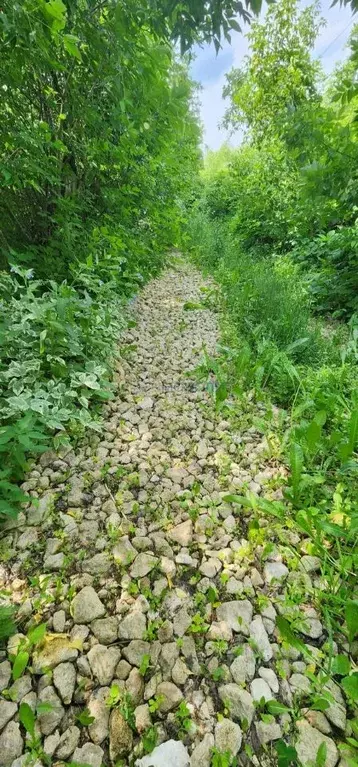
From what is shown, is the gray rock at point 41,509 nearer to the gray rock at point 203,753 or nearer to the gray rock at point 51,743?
the gray rock at point 51,743

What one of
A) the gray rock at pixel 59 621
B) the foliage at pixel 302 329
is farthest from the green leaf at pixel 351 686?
the gray rock at pixel 59 621

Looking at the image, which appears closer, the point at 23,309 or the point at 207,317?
the point at 23,309

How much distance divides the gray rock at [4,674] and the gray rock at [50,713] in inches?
4.5

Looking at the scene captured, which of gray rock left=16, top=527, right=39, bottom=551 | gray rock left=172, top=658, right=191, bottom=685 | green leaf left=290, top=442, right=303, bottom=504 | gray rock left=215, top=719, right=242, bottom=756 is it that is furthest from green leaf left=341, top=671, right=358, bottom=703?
gray rock left=16, top=527, right=39, bottom=551

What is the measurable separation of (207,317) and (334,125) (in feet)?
6.67

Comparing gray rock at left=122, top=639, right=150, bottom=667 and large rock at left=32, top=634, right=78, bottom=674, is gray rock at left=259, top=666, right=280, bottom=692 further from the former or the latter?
large rock at left=32, top=634, right=78, bottom=674

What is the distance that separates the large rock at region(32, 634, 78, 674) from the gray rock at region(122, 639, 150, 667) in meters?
0.17

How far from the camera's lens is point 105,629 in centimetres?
114

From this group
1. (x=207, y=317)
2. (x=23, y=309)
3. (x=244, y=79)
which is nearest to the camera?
(x=23, y=309)

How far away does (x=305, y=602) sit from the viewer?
48.8 inches

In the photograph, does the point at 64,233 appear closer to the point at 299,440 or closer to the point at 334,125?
the point at 334,125

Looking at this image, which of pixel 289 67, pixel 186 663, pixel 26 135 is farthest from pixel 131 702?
pixel 289 67

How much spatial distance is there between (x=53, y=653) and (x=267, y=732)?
0.70 metres

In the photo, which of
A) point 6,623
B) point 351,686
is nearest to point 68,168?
point 6,623
